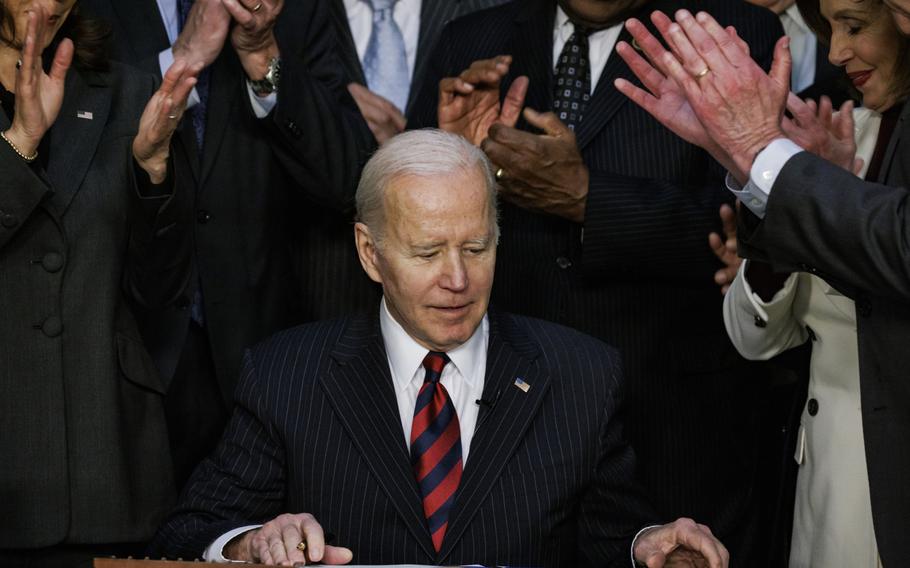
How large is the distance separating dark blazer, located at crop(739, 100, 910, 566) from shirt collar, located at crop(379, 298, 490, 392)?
27.3 inches

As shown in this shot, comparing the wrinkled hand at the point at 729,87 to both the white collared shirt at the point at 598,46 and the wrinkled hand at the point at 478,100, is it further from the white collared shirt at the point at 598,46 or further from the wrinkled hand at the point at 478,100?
the white collared shirt at the point at 598,46

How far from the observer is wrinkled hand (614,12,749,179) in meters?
3.10

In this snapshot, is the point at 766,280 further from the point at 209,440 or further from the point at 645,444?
the point at 209,440

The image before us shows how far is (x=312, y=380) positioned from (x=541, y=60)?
1606 mm

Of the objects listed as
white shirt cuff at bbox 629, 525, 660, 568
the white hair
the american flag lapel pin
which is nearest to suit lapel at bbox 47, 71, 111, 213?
the white hair

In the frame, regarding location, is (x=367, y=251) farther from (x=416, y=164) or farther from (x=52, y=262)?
(x=52, y=262)

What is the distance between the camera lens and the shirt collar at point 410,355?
3.31 metres

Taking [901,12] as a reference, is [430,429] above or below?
below

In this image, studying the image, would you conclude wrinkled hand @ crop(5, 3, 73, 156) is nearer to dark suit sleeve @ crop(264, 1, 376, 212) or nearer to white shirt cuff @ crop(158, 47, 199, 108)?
white shirt cuff @ crop(158, 47, 199, 108)

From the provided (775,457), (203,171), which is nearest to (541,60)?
(203,171)

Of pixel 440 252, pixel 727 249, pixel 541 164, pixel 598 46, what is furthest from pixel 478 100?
pixel 440 252

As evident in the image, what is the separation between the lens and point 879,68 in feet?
11.0

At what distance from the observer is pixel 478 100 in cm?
429

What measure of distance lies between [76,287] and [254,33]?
3.23 ft
